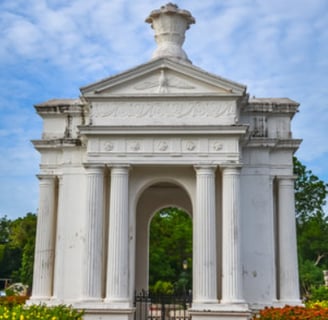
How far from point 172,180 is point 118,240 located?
→ 11.0 feet

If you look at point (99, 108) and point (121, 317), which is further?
point (99, 108)

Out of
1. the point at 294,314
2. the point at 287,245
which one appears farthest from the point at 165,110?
the point at 294,314

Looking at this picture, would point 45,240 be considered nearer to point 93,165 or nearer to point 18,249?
point 93,165

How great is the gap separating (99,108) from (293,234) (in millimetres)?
8842

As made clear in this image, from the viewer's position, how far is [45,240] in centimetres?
2281

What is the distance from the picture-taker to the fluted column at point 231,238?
20188 mm

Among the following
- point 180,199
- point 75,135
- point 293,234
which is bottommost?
point 293,234

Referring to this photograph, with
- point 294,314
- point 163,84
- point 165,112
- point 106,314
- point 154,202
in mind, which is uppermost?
point 163,84

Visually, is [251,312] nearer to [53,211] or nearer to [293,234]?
[293,234]

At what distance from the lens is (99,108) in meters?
21.8

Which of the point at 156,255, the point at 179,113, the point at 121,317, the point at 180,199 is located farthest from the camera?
the point at 156,255

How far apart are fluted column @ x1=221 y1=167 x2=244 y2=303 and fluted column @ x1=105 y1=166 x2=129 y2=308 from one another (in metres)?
3.50

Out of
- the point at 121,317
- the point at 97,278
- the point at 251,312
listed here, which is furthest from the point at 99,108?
the point at 251,312

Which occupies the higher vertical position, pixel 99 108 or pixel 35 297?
pixel 99 108
